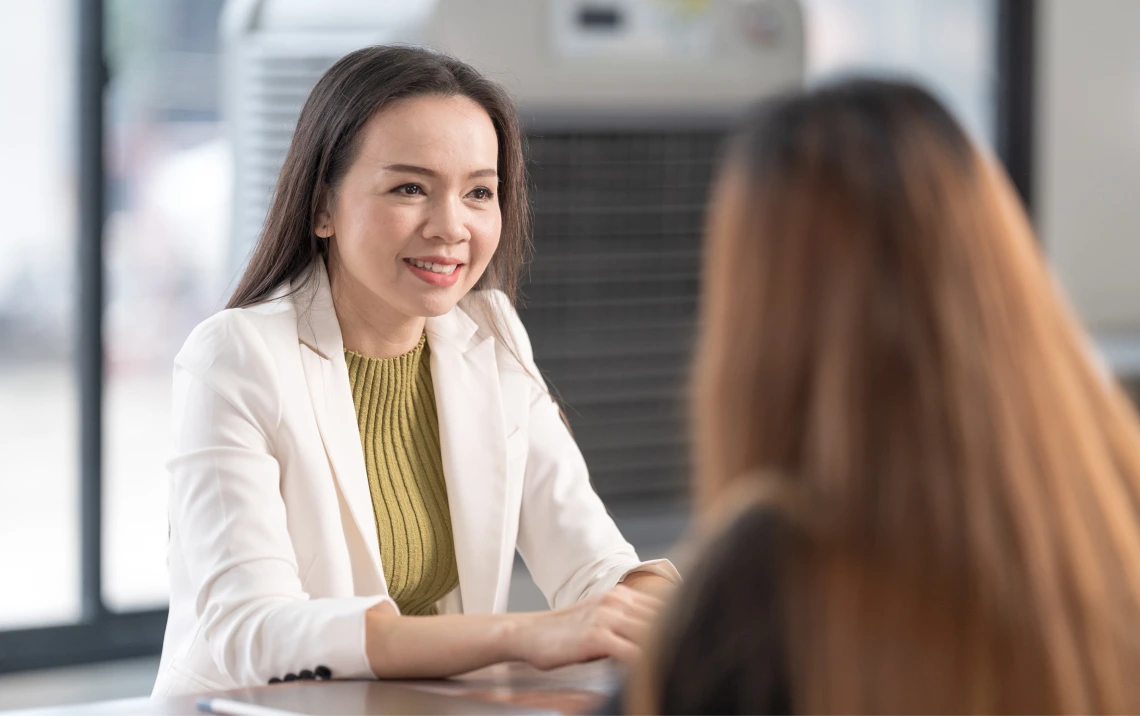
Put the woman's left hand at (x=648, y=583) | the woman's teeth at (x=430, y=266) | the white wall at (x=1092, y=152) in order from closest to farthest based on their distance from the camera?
the woman's left hand at (x=648, y=583) < the woman's teeth at (x=430, y=266) < the white wall at (x=1092, y=152)

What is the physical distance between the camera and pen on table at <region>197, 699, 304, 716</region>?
1.03 metres

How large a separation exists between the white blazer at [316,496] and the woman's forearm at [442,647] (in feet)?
0.06

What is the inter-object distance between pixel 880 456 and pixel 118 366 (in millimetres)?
2465

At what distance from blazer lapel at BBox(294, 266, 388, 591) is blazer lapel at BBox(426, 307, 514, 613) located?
105mm

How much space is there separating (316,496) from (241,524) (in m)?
0.10

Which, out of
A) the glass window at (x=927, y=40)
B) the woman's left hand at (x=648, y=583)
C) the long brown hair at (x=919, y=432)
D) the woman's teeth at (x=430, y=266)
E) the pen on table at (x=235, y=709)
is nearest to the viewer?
the long brown hair at (x=919, y=432)

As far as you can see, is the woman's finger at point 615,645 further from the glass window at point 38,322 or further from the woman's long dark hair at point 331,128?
the glass window at point 38,322

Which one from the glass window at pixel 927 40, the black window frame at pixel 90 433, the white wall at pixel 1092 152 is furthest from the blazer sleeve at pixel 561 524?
the white wall at pixel 1092 152

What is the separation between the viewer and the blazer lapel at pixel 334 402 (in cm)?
143

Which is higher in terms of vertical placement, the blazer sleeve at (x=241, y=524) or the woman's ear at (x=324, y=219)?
the woman's ear at (x=324, y=219)

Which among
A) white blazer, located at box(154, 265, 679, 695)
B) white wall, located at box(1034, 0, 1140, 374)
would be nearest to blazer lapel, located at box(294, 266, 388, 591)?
white blazer, located at box(154, 265, 679, 695)

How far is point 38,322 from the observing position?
2791 mm

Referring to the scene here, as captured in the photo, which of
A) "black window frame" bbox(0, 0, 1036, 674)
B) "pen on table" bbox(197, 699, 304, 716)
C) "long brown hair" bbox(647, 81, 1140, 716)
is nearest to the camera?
"long brown hair" bbox(647, 81, 1140, 716)

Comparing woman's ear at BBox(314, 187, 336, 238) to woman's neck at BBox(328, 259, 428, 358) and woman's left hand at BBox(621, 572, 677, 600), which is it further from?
woman's left hand at BBox(621, 572, 677, 600)
